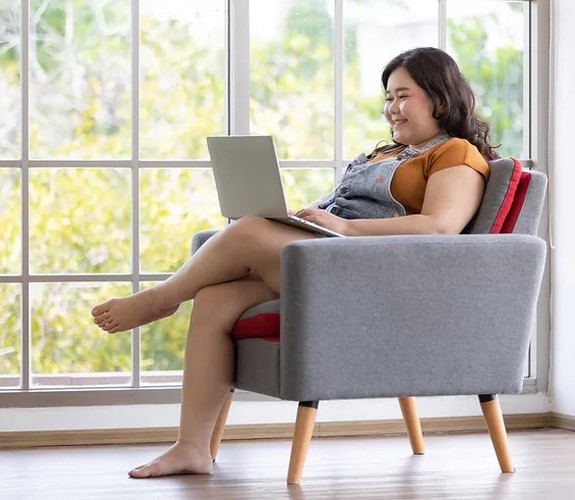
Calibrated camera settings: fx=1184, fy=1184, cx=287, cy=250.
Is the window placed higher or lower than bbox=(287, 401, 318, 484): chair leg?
higher

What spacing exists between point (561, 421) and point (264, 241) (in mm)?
1634

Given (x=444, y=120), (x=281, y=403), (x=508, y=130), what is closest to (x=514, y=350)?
(x=444, y=120)

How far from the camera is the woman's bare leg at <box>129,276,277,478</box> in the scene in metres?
3.00

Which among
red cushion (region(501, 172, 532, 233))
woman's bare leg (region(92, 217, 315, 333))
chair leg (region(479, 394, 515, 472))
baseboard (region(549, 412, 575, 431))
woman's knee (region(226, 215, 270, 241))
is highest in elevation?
red cushion (region(501, 172, 532, 233))

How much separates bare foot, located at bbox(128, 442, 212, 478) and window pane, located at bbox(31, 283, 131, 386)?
2.83 feet

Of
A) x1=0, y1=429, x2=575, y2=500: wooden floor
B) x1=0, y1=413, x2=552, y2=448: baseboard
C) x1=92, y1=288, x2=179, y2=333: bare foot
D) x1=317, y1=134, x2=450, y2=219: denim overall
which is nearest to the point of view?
x1=0, y1=429, x2=575, y2=500: wooden floor

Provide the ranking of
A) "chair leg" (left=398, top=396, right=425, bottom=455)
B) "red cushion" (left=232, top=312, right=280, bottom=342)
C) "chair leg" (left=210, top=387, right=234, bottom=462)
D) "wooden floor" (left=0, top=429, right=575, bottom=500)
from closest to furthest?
"wooden floor" (left=0, top=429, right=575, bottom=500)
"red cushion" (left=232, top=312, right=280, bottom=342)
"chair leg" (left=210, top=387, right=234, bottom=462)
"chair leg" (left=398, top=396, right=425, bottom=455)

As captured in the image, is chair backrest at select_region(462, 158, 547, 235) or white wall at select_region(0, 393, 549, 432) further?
white wall at select_region(0, 393, 549, 432)

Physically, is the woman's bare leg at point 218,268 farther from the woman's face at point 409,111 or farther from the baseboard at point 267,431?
the baseboard at point 267,431

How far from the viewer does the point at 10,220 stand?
378 cm

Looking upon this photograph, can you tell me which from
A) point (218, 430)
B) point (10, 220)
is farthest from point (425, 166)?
point (10, 220)

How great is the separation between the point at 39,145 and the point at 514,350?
1.68 meters

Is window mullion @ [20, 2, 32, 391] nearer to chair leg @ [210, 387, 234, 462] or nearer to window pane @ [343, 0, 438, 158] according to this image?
chair leg @ [210, 387, 234, 462]

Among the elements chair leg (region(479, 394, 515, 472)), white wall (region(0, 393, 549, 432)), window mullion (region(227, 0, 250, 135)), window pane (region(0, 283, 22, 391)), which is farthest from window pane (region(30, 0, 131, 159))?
chair leg (region(479, 394, 515, 472))
